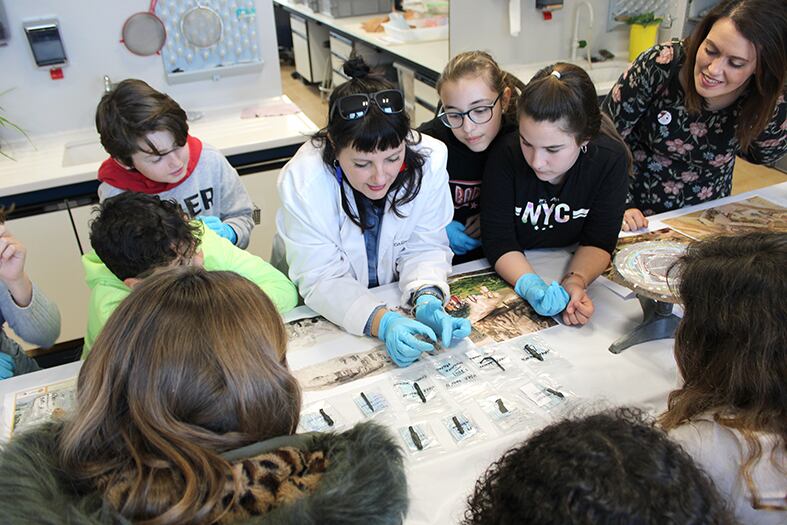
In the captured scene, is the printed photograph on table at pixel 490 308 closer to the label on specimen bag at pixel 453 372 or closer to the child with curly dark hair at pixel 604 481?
the label on specimen bag at pixel 453 372

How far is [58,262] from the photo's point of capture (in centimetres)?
220

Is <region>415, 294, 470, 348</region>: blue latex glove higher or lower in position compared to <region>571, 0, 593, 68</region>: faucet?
lower

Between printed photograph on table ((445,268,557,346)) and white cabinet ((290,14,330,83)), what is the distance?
405 cm

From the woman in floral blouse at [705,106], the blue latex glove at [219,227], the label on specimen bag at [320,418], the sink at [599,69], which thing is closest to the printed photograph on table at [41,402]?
the label on specimen bag at [320,418]

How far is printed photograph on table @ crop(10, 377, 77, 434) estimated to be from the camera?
1.08 metres

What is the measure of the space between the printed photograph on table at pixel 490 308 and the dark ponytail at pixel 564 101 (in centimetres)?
41

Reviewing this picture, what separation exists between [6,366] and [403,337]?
0.95m

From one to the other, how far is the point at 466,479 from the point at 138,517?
21.2 inches

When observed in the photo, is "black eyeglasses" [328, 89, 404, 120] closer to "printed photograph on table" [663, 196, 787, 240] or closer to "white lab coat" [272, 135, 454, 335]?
"white lab coat" [272, 135, 454, 335]

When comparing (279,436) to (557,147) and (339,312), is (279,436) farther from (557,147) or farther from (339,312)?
(557,147)

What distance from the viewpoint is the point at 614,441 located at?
20.7 inches

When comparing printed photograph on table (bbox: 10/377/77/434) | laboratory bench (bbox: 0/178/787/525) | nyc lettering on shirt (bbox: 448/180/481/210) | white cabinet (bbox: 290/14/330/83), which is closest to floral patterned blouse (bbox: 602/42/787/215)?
nyc lettering on shirt (bbox: 448/180/481/210)

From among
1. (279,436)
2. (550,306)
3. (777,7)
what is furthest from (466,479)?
(777,7)

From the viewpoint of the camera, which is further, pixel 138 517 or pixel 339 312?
pixel 339 312
